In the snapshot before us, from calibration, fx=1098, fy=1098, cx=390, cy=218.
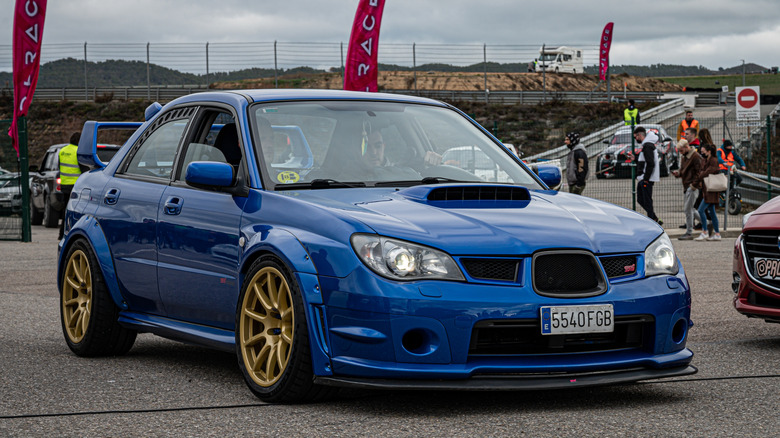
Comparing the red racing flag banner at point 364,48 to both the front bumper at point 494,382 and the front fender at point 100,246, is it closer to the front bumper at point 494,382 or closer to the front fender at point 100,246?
the front fender at point 100,246

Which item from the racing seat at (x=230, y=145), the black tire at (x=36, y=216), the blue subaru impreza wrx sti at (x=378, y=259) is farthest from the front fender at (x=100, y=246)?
the black tire at (x=36, y=216)

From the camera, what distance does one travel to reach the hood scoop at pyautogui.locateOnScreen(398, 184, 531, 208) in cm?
529

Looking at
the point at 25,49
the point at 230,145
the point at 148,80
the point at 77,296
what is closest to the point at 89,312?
the point at 77,296

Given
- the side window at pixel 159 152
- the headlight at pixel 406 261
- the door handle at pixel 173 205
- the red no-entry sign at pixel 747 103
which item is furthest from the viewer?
the red no-entry sign at pixel 747 103

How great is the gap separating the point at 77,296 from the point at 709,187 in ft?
43.1

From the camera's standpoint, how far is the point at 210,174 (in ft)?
18.3

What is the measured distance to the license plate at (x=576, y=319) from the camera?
15.5ft

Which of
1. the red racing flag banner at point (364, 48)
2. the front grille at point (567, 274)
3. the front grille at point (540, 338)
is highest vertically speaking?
the red racing flag banner at point (364, 48)

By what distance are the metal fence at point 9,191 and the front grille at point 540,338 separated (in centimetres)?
1625

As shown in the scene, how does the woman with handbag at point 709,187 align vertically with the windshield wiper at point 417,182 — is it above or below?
below

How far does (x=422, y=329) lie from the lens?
4633 mm

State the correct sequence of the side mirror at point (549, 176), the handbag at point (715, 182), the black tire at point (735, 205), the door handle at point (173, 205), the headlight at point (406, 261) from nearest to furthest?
the headlight at point (406, 261), the door handle at point (173, 205), the side mirror at point (549, 176), the handbag at point (715, 182), the black tire at point (735, 205)

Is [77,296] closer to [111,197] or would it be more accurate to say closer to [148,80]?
[111,197]

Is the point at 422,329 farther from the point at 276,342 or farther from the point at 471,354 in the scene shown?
the point at 276,342
